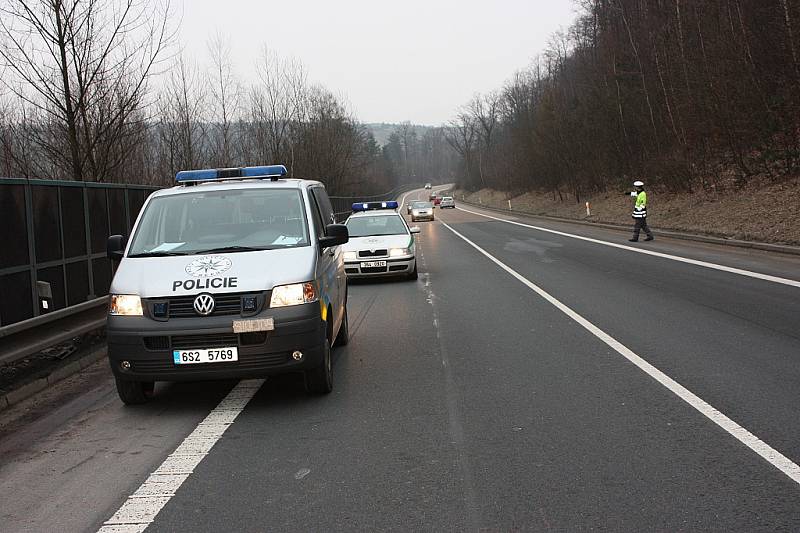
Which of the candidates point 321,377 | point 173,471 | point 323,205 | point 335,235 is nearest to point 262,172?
point 323,205

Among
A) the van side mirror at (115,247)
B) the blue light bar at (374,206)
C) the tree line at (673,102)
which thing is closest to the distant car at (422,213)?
the tree line at (673,102)

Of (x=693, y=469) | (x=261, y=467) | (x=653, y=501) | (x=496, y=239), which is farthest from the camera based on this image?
(x=496, y=239)

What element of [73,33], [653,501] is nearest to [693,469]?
[653,501]

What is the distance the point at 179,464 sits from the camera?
4.54 meters

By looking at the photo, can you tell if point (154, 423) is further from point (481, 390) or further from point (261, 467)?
point (481, 390)

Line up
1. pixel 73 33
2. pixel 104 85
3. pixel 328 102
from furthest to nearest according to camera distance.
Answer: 1. pixel 328 102
2. pixel 104 85
3. pixel 73 33

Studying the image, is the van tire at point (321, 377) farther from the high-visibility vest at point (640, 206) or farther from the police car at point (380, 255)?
the high-visibility vest at point (640, 206)

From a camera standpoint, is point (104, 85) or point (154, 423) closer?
point (154, 423)

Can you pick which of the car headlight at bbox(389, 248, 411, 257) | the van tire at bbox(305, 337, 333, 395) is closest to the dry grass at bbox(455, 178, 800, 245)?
the car headlight at bbox(389, 248, 411, 257)

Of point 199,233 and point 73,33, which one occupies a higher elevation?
point 73,33

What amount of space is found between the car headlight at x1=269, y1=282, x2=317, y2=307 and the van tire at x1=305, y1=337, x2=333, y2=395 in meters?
0.43

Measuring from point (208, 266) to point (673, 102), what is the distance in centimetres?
3339

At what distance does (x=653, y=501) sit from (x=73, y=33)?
475 inches

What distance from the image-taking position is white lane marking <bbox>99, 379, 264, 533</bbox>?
369 cm
